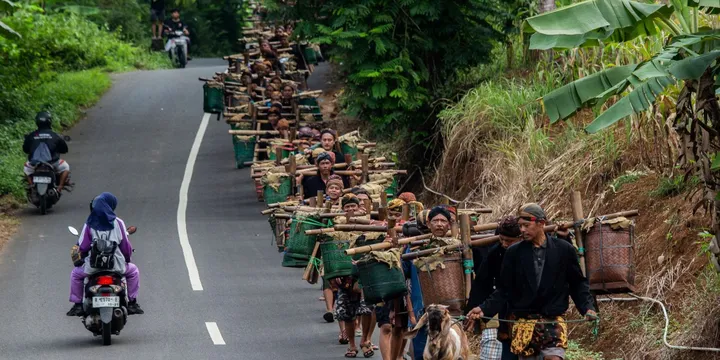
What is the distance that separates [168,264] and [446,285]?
921cm

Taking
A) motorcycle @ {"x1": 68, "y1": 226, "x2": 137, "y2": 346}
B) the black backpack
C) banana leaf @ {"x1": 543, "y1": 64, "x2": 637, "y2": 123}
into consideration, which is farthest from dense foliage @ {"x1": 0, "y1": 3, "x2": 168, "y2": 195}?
banana leaf @ {"x1": 543, "y1": 64, "x2": 637, "y2": 123}

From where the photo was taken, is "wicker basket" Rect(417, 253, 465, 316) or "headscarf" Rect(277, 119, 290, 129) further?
"headscarf" Rect(277, 119, 290, 129)

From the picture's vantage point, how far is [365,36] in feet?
79.0

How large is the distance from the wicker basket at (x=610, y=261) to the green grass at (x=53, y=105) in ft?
52.9

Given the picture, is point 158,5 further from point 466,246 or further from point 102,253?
point 466,246

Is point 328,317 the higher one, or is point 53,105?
point 53,105

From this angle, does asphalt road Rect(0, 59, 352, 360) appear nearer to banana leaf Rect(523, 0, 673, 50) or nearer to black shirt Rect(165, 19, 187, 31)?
banana leaf Rect(523, 0, 673, 50)

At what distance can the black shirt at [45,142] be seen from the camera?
75.9ft

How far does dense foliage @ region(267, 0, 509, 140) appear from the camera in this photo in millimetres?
24172

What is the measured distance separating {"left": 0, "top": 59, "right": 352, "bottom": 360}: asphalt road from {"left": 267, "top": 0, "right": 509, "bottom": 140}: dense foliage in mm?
3134

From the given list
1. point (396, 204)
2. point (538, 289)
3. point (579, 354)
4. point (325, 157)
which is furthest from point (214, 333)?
point (538, 289)

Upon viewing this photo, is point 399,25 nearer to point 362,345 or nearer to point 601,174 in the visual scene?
point 601,174

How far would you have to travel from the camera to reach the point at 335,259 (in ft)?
44.9

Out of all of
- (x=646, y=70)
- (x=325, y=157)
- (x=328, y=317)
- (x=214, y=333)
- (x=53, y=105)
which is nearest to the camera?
(x=646, y=70)
